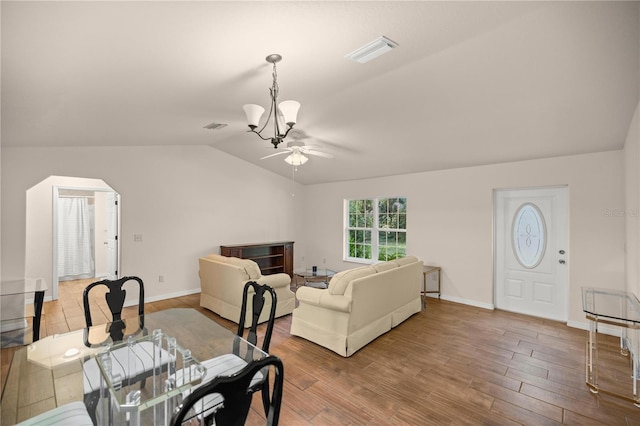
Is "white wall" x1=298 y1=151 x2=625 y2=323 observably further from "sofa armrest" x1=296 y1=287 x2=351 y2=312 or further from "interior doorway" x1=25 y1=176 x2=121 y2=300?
"interior doorway" x1=25 y1=176 x2=121 y2=300

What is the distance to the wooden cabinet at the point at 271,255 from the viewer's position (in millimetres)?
6456

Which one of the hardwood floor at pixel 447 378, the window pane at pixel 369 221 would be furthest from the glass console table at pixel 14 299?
the window pane at pixel 369 221

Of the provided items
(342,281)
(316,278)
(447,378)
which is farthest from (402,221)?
(447,378)

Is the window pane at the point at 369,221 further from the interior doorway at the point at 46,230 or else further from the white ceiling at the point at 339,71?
the interior doorway at the point at 46,230

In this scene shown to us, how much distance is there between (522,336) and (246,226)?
5402mm

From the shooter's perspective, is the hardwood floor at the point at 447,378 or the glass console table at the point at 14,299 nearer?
the hardwood floor at the point at 447,378

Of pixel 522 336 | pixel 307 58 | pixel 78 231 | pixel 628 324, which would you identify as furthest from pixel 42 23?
pixel 78 231

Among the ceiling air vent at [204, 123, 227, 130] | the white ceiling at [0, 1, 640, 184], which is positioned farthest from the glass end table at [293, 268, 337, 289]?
the ceiling air vent at [204, 123, 227, 130]

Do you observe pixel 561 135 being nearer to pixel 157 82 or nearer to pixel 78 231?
pixel 157 82

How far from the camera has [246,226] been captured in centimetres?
→ 673

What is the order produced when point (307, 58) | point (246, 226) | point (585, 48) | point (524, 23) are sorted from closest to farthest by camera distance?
point (524, 23) < point (585, 48) < point (307, 58) < point (246, 226)

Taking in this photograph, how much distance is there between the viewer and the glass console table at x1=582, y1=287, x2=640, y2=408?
246 centimetres

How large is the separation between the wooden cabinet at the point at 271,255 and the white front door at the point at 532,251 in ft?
14.2

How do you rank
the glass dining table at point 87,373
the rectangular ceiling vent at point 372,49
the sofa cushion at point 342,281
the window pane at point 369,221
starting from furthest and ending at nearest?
1. the window pane at point 369,221
2. the sofa cushion at point 342,281
3. the rectangular ceiling vent at point 372,49
4. the glass dining table at point 87,373
